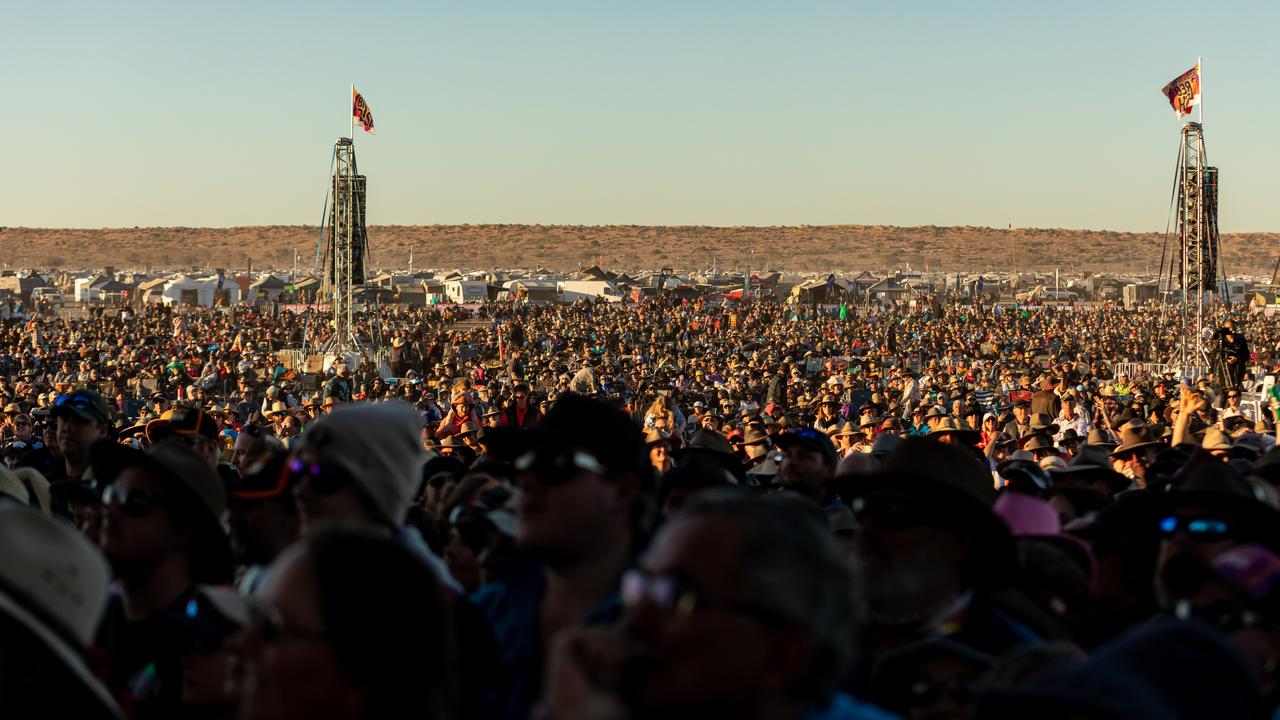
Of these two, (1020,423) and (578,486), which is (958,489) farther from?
(1020,423)

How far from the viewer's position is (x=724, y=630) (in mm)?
2012

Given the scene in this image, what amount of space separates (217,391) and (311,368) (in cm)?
413

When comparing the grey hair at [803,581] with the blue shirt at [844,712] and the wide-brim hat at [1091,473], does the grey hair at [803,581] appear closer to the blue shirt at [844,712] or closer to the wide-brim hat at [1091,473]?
the blue shirt at [844,712]

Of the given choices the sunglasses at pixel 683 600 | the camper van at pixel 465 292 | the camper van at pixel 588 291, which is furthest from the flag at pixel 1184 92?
the camper van at pixel 465 292

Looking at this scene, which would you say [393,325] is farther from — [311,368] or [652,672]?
[652,672]

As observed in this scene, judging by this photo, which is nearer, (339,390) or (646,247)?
(339,390)

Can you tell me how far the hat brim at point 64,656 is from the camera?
2.54 m

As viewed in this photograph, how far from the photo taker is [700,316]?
190 ft

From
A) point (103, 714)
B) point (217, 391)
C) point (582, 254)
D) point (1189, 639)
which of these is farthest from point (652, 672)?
point (582, 254)

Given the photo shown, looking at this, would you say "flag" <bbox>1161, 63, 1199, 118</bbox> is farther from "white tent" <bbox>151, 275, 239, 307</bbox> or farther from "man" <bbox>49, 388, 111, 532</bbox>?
"white tent" <bbox>151, 275, 239, 307</bbox>

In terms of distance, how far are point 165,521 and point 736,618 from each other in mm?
2331

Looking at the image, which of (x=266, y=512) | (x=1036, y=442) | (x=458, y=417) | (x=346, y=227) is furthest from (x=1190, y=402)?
(x=346, y=227)

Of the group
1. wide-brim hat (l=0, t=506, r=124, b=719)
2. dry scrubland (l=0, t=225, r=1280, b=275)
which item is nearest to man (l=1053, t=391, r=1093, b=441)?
wide-brim hat (l=0, t=506, r=124, b=719)

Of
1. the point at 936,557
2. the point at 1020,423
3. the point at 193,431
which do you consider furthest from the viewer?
the point at 1020,423
